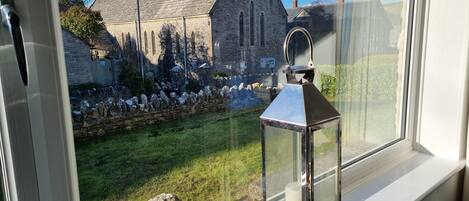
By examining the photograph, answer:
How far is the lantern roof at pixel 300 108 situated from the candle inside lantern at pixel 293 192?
0.21 metres

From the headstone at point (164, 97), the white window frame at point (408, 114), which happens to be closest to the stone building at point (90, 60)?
the headstone at point (164, 97)

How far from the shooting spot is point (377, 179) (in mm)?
1507

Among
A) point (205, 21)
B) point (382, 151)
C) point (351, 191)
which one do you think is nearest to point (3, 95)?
point (205, 21)

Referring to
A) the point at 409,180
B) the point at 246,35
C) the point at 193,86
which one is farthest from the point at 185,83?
the point at 409,180

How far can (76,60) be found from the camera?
718 mm

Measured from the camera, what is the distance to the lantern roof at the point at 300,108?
87 centimetres

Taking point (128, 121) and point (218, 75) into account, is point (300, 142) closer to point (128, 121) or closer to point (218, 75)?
point (218, 75)

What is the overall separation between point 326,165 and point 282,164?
0.12 m

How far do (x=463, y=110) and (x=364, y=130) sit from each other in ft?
1.65

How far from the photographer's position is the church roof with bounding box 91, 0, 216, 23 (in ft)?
2.49

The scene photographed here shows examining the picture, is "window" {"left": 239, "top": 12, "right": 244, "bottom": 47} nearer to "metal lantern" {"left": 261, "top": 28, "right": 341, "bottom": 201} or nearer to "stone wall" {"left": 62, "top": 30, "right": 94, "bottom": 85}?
"metal lantern" {"left": 261, "top": 28, "right": 341, "bottom": 201}

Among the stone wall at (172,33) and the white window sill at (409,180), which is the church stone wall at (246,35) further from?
the white window sill at (409,180)

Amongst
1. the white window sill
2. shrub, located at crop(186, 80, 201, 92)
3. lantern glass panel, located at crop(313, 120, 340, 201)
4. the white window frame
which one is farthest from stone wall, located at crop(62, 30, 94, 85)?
the white window frame

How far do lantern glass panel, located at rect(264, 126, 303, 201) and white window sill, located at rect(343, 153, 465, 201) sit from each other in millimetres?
390
